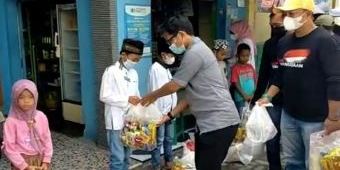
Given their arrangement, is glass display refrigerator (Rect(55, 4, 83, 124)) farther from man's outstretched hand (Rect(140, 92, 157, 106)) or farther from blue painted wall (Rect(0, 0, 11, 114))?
man's outstretched hand (Rect(140, 92, 157, 106))

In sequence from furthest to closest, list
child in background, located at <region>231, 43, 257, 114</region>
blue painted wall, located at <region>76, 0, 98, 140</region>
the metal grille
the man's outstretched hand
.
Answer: blue painted wall, located at <region>76, 0, 98, 140</region>
child in background, located at <region>231, 43, 257, 114</region>
the metal grille
the man's outstretched hand

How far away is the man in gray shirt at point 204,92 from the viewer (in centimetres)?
310

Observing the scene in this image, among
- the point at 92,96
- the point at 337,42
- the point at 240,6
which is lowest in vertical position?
the point at 92,96

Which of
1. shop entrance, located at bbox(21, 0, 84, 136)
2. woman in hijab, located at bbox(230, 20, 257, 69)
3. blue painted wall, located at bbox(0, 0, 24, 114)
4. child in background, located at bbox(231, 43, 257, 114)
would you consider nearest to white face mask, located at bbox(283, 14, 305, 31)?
child in background, located at bbox(231, 43, 257, 114)

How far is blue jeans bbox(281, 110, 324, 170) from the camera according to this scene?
3.26 meters

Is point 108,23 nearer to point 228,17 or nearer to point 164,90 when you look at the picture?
point 164,90

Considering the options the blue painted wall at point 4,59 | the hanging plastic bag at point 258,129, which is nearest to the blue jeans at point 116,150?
the hanging plastic bag at point 258,129

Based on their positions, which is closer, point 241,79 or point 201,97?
point 201,97

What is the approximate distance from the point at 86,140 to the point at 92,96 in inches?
27.3

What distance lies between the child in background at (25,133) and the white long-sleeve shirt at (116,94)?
79 cm

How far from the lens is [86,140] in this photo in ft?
19.0

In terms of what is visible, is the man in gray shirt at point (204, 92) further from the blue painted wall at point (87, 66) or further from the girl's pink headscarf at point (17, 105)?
the blue painted wall at point (87, 66)

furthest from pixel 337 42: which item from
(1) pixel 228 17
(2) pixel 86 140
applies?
(1) pixel 228 17

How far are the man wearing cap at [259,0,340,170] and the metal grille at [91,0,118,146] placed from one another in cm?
241
